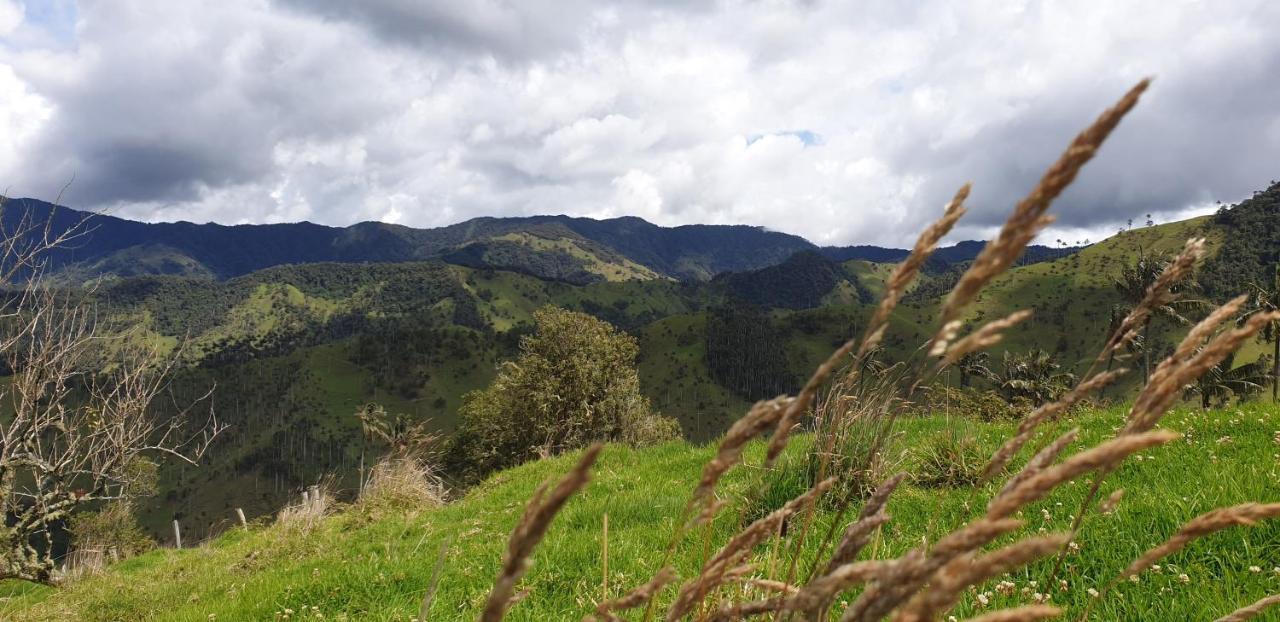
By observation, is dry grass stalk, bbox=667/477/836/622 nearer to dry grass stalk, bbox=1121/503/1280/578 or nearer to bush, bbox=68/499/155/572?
dry grass stalk, bbox=1121/503/1280/578

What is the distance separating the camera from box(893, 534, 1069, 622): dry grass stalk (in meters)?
0.92

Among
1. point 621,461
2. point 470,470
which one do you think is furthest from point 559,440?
point 621,461

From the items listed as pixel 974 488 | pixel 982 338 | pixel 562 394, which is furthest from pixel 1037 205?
pixel 562 394

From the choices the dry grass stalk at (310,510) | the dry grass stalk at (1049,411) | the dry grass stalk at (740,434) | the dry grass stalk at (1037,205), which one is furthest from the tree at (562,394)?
the dry grass stalk at (1037,205)

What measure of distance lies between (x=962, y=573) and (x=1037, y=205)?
79 centimetres

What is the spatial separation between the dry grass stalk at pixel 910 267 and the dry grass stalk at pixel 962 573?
56 centimetres

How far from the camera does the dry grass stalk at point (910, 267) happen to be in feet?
4.88

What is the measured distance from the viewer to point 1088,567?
13.9 feet

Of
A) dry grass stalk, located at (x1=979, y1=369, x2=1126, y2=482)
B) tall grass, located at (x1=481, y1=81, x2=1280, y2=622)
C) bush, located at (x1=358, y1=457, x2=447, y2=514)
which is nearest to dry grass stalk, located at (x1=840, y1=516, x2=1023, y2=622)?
tall grass, located at (x1=481, y1=81, x2=1280, y2=622)

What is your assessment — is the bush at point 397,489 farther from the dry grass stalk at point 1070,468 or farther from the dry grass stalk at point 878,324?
the dry grass stalk at point 1070,468

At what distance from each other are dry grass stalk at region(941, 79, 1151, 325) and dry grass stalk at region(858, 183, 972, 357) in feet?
0.40

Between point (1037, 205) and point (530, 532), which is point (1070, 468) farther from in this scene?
point (530, 532)

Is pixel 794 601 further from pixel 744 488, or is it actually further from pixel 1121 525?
pixel 744 488

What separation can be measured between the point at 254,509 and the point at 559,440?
574 ft
